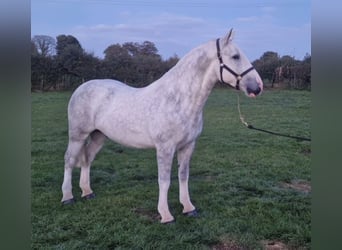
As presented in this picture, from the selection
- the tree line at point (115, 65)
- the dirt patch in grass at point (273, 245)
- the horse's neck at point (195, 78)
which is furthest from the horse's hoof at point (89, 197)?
the dirt patch in grass at point (273, 245)

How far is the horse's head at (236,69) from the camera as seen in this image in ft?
5.85

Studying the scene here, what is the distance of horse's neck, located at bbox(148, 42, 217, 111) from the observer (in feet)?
6.05

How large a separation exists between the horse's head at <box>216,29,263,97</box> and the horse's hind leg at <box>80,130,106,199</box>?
2.64 ft

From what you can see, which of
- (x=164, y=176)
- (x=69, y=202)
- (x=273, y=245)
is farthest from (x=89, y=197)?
(x=273, y=245)

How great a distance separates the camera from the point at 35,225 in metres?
1.92

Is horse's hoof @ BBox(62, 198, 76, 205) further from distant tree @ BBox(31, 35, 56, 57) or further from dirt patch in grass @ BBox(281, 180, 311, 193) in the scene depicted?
dirt patch in grass @ BBox(281, 180, 311, 193)

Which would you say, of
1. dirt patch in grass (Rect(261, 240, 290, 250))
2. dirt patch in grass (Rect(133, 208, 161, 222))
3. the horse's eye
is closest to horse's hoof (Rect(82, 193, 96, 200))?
dirt patch in grass (Rect(133, 208, 161, 222))

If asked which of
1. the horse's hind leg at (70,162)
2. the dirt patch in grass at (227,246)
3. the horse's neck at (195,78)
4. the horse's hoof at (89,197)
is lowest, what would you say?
the dirt patch in grass at (227,246)

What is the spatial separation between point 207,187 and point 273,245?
563 mm

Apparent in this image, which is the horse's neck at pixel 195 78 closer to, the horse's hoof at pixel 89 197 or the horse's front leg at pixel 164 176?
the horse's front leg at pixel 164 176

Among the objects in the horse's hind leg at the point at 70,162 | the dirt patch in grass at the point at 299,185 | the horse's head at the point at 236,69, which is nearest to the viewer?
the horse's head at the point at 236,69

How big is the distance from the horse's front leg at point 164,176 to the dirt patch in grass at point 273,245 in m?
0.45

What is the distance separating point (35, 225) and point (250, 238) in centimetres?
103

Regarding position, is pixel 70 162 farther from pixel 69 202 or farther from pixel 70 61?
pixel 70 61
